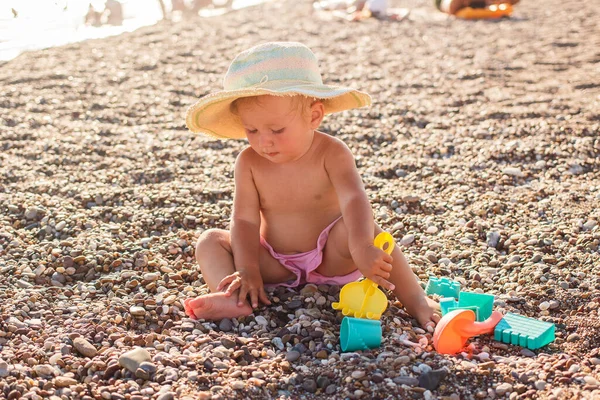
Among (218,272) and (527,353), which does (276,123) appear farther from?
(527,353)

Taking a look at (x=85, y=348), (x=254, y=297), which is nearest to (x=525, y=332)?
(x=254, y=297)

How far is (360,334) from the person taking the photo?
101 inches

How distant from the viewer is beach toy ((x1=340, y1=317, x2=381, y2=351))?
8.38ft

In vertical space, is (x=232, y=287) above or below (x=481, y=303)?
above

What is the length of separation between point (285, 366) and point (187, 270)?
1033mm

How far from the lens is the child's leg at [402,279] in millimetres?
2865

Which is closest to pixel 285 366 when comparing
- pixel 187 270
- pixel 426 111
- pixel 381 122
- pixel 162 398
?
pixel 162 398

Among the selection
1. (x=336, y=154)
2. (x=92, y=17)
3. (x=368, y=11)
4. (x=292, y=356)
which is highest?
(x=92, y=17)

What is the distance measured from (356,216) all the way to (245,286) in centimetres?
53

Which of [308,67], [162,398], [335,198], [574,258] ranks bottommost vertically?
[574,258]

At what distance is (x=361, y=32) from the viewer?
9.87 m

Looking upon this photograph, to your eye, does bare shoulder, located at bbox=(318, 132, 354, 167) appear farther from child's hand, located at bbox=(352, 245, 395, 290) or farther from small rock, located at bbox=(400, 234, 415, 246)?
small rock, located at bbox=(400, 234, 415, 246)

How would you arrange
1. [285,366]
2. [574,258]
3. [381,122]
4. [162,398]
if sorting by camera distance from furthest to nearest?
[381,122] < [574,258] < [285,366] < [162,398]

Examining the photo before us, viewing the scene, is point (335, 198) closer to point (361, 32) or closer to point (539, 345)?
point (539, 345)
